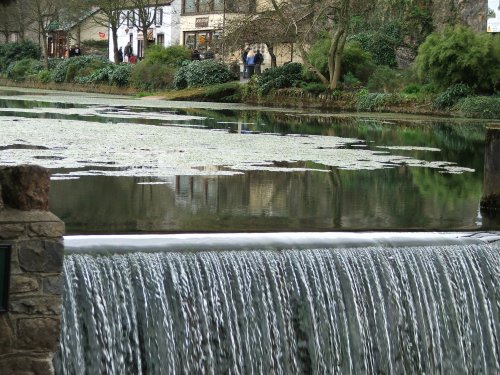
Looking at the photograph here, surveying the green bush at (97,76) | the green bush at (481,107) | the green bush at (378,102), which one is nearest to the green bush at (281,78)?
the green bush at (378,102)

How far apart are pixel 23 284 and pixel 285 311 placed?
3.10 meters

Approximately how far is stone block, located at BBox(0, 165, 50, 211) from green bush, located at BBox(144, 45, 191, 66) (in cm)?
4869

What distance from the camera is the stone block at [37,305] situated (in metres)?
7.08

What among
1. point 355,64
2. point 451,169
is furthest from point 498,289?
point 355,64

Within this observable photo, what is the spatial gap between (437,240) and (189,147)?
32.6 ft

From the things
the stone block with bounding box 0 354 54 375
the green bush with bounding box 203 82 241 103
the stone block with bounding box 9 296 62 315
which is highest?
the stone block with bounding box 9 296 62 315

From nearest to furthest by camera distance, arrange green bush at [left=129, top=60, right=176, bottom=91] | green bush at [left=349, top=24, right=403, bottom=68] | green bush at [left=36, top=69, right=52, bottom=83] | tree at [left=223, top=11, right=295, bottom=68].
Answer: tree at [left=223, top=11, right=295, bottom=68] → green bush at [left=349, top=24, right=403, bottom=68] → green bush at [left=129, top=60, right=176, bottom=91] → green bush at [left=36, top=69, right=52, bottom=83]

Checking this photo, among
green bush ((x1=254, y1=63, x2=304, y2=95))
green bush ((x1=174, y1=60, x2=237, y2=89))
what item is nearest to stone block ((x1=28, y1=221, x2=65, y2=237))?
green bush ((x1=254, y1=63, x2=304, y2=95))

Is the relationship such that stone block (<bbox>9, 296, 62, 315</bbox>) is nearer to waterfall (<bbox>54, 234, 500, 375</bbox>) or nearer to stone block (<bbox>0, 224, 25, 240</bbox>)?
stone block (<bbox>0, 224, 25, 240</bbox>)

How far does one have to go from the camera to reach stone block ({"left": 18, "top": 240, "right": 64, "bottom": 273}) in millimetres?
7043

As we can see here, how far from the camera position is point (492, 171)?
45.3 feet

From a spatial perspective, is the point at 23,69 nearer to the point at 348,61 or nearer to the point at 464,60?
the point at 348,61

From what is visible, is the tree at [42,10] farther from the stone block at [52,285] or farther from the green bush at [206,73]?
the stone block at [52,285]

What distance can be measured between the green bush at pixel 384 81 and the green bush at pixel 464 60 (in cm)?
395
